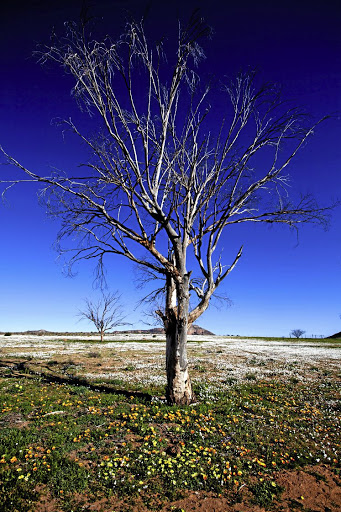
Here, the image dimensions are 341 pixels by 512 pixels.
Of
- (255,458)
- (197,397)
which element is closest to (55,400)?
(197,397)

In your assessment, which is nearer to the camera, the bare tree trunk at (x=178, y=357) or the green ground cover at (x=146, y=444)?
the green ground cover at (x=146, y=444)

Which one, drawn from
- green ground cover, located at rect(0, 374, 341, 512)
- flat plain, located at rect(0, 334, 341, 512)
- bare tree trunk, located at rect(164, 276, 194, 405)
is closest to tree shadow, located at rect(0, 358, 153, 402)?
flat plain, located at rect(0, 334, 341, 512)

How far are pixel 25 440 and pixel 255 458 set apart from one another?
19.4ft

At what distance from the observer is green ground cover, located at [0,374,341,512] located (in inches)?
209

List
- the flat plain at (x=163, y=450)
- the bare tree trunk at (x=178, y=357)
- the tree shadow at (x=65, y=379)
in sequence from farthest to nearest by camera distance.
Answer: the tree shadow at (x=65, y=379) → the bare tree trunk at (x=178, y=357) → the flat plain at (x=163, y=450)

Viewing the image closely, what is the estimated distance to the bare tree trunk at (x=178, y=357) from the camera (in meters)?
9.91

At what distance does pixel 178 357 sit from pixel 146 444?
329 cm

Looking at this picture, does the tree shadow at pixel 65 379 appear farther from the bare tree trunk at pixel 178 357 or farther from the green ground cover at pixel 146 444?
the bare tree trunk at pixel 178 357

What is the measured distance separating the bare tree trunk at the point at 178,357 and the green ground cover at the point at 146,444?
51 centimetres

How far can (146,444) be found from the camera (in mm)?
6918

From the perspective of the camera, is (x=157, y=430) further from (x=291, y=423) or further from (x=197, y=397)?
(x=291, y=423)

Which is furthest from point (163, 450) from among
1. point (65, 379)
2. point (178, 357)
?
point (65, 379)

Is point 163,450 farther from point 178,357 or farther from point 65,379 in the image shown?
point 65,379

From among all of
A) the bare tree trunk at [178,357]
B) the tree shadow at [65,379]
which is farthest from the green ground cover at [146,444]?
the tree shadow at [65,379]
